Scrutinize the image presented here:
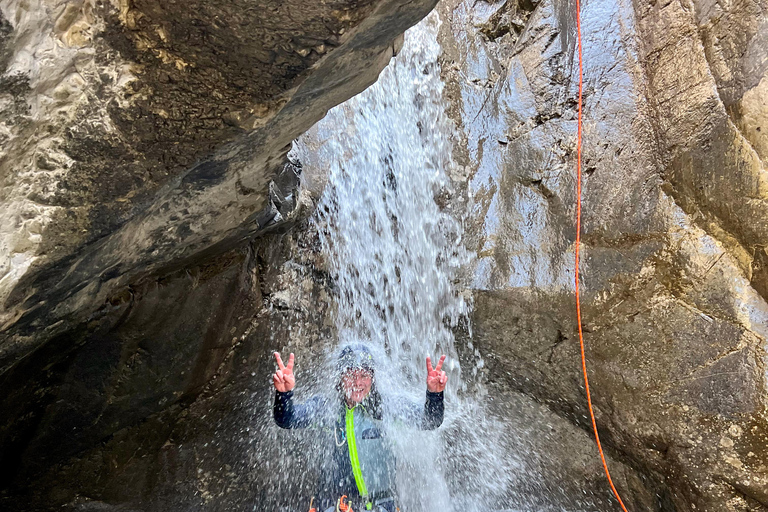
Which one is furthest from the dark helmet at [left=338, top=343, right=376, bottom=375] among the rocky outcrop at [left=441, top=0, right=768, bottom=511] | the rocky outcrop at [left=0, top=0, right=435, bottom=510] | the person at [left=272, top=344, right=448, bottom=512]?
the rocky outcrop at [left=0, top=0, right=435, bottom=510]

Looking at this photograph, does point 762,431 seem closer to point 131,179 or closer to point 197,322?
point 131,179

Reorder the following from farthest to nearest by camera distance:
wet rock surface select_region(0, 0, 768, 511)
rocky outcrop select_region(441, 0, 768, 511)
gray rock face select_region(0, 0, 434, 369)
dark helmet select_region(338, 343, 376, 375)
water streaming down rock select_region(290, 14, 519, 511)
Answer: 1. water streaming down rock select_region(290, 14, 519, 511)
2. dark helmet select_region(338, 343, 376, 375)
3. rocky outcrop select_region(441, 0, 768, 511)
4. wet rock surface select_region(0, 0, 768, 511)
5. gray rock face select_region(0, 0, 434, 369)

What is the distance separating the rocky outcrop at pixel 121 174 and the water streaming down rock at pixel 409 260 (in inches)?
44.8

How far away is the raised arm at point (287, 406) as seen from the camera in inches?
115

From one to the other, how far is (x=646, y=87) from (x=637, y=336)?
80.1 inches

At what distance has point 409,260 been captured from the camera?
173 inches

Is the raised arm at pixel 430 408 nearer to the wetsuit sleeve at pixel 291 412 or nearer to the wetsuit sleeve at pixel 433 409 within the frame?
the wetsuit sleeve at pixel 433 409

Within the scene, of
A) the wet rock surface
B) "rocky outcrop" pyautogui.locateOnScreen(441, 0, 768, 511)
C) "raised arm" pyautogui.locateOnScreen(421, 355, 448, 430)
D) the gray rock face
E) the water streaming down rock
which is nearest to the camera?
the gray rock face

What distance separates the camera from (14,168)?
1597 mm

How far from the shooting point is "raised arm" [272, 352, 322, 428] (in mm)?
2924

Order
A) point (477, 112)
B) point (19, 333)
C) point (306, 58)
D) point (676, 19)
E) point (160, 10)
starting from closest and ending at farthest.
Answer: point (160, 10)
point (306, 58)
point (19, 333)
point (676, 19)
point (477, 112)

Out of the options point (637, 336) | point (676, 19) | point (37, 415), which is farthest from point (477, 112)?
point (37, 415)

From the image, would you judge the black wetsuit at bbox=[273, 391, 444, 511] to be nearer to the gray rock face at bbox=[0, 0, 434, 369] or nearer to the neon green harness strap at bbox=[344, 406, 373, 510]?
the neon green harness strap at bbox=[344, 406, 373, 510]

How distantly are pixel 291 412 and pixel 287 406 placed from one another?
7 centimetres
